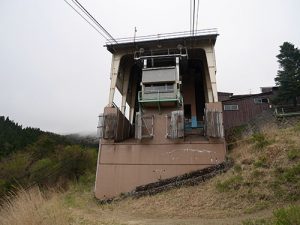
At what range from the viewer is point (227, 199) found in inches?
412

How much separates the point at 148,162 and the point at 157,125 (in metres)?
2.73

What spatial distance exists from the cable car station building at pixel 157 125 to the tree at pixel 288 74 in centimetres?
775

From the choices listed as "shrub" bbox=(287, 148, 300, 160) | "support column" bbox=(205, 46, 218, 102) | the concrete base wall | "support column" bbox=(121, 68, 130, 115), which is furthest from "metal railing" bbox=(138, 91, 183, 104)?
"shrub" bbox=(287, 148, 300, 160)

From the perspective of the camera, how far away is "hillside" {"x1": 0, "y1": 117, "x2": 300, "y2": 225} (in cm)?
834

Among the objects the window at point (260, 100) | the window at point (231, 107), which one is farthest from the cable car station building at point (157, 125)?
the window at point (260, 100)

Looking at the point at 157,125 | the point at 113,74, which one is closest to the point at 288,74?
the point at 157,125

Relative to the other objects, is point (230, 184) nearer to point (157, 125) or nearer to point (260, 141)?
point (260, 141)

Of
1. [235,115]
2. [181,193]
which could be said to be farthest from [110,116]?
[235,115]

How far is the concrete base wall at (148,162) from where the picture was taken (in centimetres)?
1594

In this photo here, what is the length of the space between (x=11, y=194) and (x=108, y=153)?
9.14 meters

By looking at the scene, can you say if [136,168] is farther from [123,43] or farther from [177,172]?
[123,43]

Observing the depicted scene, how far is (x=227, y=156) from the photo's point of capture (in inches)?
610

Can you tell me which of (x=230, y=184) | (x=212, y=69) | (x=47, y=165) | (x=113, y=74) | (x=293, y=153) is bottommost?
(x=47, y=165)

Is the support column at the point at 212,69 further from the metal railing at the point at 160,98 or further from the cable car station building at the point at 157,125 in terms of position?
the metal railing at the point at 160,98
